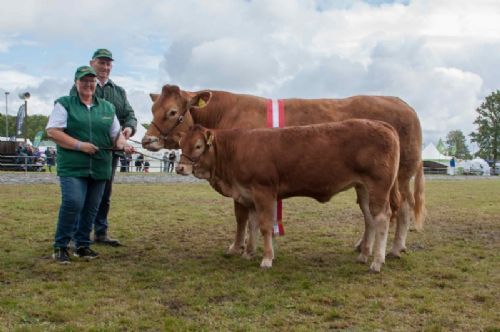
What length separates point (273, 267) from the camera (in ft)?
21.5

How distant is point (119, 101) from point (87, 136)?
57.1 inches

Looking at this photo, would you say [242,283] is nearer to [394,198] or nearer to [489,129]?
[394,198]

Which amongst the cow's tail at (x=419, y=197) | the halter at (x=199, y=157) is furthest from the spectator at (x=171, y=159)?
the cow's tail at (x=419, y=197)

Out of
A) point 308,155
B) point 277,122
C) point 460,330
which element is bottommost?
point 460,330

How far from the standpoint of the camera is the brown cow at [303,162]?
6.39m

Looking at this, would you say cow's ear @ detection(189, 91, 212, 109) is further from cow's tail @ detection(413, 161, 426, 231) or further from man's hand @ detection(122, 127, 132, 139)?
cow's tail @ detection(413, 161, 426, 231)

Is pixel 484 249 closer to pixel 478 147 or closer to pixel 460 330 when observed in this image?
pixel 460 330

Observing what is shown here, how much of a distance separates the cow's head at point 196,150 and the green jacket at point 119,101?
4.84 ft

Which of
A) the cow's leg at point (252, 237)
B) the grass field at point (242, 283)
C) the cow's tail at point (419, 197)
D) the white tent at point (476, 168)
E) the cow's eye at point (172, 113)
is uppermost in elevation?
the cow's eye at point (172, 113)

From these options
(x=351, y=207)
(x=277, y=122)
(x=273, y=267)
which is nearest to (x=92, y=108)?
(x=277, y=122)

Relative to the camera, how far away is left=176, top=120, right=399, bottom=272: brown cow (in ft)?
Result: 21.0

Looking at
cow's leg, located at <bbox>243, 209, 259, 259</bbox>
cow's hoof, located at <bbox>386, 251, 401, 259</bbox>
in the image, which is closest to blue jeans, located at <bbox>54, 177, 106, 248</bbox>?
cow's leg, located at <bbox>243, 209, 259, 259</bbox>

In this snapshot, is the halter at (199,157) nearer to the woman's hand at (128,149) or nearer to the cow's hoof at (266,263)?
the woman's hand at (128,149)

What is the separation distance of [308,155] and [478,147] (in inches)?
3097
